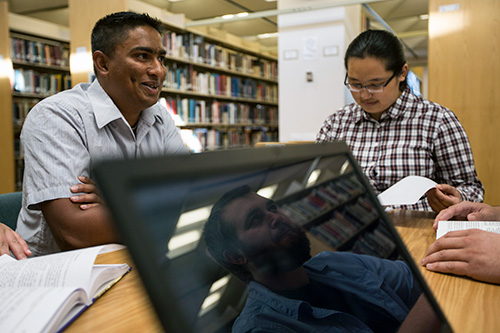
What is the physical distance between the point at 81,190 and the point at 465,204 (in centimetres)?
110

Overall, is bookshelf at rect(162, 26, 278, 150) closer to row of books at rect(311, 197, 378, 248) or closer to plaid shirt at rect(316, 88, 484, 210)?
plaid shirt at rect(316, 88, 484, 210)

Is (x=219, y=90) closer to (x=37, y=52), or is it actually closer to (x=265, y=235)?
(x=37, y=52)

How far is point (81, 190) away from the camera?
3.96 ft

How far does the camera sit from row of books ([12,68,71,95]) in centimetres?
502

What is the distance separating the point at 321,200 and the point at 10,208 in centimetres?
128

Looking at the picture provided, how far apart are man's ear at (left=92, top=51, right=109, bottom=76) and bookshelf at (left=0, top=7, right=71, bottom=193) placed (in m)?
3.66

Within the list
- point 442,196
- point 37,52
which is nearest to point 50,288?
point 442,196

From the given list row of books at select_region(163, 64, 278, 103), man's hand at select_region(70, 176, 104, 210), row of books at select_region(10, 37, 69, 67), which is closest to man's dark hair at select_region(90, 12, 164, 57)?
man's hand at select_region(70, 176, 104, 210)

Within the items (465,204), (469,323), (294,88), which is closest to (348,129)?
(465,204)

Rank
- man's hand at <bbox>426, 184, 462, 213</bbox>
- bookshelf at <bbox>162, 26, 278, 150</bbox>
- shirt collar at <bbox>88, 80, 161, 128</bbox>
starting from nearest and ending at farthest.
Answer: man's hand at <bbox>426, 184, 462, 213</bbox> < shirt collar at <bbox>88, 80, 161, 128</bbox> < bookshelf at <bbox>162, 26, 278, 150</bbox>

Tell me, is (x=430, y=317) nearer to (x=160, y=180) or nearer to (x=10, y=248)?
(x=160, y=180)

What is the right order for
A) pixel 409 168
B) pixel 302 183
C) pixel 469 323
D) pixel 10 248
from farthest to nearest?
pixel 409 168, pixel 10 248, pixel 469 323, pixel 302 183

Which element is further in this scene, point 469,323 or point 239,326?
point 469,323

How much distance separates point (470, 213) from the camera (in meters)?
1.09
